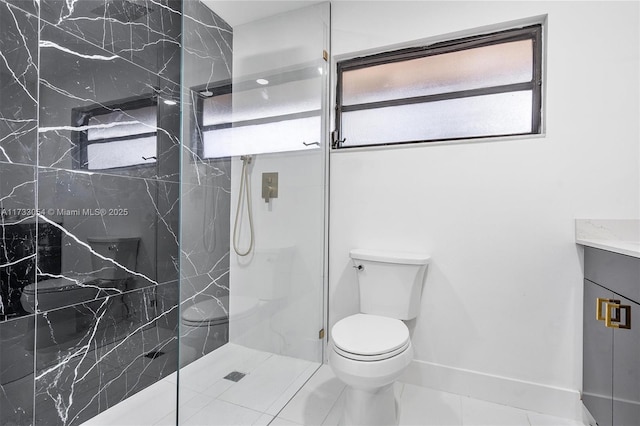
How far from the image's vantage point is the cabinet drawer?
1.14 meters

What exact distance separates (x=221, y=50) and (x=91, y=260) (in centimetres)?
120

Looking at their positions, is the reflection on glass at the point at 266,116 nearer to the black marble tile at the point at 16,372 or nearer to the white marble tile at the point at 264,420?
the black marble tile at the point at 16,372

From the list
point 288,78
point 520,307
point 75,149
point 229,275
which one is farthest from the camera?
point 288,78

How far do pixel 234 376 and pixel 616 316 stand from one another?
164 centimetres

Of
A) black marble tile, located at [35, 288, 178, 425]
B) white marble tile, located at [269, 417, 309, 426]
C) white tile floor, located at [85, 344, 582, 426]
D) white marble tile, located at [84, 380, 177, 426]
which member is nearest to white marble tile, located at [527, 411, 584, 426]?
white tile floor, located at [85, 344, 582, 426]

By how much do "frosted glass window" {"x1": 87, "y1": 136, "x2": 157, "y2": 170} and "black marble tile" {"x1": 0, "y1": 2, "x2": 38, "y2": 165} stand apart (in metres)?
0.24

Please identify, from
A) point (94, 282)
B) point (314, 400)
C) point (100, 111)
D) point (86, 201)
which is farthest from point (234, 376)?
point (100, 111)

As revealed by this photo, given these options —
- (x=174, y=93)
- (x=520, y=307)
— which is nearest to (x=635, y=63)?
(x=520, y=307)

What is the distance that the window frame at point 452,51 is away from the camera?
5.60ft

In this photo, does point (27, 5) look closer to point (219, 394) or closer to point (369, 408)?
point (219, 394)

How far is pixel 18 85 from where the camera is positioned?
4.08 ft

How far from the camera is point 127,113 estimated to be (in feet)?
5.43

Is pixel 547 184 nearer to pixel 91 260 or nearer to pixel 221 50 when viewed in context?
pixel 221 50

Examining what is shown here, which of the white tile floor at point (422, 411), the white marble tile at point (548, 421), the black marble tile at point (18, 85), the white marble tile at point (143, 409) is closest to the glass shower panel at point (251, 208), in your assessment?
the white tile floor at point (422, 411)
